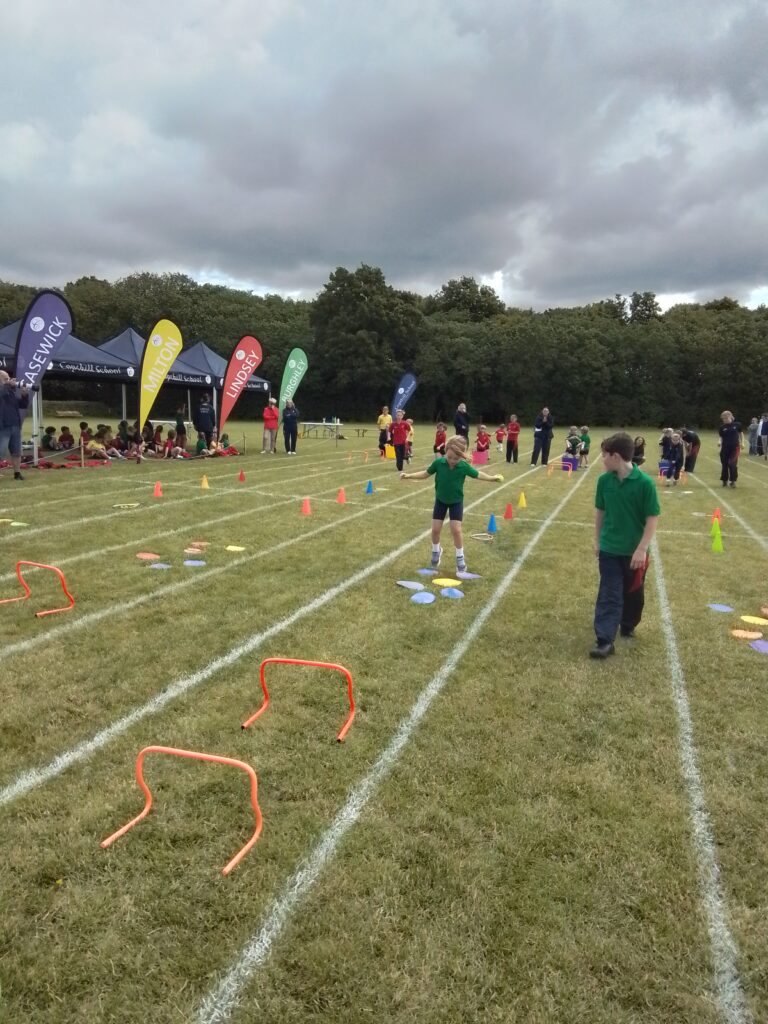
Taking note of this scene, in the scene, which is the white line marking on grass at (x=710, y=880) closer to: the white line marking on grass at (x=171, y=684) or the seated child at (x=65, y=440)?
the white line marking on grass at (x=171, y=684)

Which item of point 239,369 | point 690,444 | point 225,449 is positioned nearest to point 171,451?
point 225,449

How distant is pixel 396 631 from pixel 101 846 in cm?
298

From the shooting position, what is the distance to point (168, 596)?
19.7 feet

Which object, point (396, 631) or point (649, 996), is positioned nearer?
point (649, 996)

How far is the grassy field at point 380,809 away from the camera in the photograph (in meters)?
2.20

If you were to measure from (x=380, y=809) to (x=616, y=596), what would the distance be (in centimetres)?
287

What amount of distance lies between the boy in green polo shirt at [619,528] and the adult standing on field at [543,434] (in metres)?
14.0

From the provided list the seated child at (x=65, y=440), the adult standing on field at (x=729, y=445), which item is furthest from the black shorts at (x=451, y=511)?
the seated child at (x=65, y=440)

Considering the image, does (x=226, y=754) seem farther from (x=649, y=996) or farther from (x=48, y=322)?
(x=48, y=322)

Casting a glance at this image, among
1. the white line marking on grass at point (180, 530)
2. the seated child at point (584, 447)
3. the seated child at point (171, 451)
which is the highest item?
the seated child at point (584, 447)

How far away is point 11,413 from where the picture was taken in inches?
486

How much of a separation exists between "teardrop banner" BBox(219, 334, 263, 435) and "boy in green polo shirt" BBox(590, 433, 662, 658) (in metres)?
16.5

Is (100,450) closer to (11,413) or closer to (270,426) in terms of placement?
(11,413)

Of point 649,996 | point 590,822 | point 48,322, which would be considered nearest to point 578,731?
point 590,822
